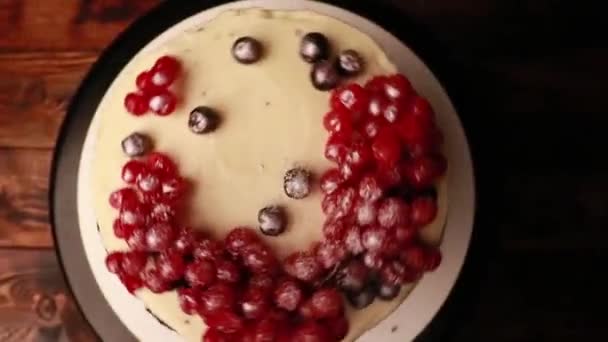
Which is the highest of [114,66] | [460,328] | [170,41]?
[170,41]

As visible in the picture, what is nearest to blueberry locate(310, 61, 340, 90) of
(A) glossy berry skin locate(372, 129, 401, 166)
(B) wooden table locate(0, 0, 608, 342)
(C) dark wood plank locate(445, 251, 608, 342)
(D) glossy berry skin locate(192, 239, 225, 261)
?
(A) glossy berry skin locate(372, 129, 401, 166)

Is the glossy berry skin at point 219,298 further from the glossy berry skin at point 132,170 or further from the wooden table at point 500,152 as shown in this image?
the wooden table at point 500,152

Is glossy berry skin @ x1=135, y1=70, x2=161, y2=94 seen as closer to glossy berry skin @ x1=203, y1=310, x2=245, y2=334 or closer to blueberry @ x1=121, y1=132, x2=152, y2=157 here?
blueberry @ x1=121, y1=132, x2=152, y2=157

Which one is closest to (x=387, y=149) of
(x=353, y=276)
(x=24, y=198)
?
(x=353, y=276)

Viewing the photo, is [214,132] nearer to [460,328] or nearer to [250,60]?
[250,60]

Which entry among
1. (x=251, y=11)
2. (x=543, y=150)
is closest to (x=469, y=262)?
(x=543, y=150)
